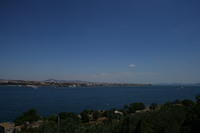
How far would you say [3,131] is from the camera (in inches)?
559

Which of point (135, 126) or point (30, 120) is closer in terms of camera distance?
point (135, 126)

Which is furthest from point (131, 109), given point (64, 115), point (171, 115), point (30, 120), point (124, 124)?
point (124, 124)

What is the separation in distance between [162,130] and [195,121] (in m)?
1.94

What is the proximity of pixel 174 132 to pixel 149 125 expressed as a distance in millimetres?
1324

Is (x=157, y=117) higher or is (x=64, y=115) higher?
(x=157, y=117)

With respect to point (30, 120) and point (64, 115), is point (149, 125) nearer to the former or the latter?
point (64, 115)

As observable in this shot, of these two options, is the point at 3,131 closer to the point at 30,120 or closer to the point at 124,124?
the point at 30,120

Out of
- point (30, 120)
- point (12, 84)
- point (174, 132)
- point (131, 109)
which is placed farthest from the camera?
point (12, 84)

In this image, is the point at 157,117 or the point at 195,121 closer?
the point at 195,121

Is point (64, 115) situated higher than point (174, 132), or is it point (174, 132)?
point (174, 132)

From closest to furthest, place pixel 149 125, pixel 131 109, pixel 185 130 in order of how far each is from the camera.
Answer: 1. pixel 185 130
2. pixel 149 125
3. pixel 131 109

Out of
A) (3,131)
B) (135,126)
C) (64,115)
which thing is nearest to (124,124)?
(135,126)

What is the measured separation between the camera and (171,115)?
9.79 meters

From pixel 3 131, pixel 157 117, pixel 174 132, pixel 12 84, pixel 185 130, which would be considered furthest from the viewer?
pixel 12 84
